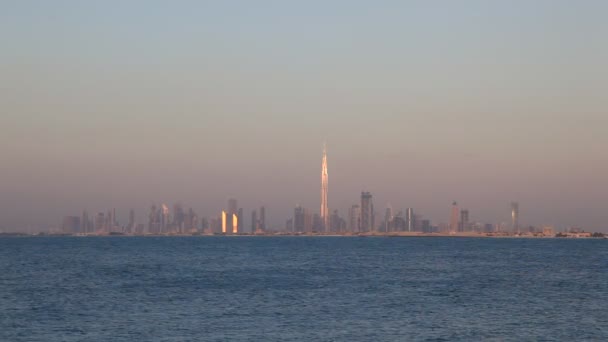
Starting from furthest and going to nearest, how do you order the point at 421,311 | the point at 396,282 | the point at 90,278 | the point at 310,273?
the point at 310,273, the point at 90,278, the point at 396,282, the point at 421,311

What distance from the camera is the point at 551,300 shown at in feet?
290

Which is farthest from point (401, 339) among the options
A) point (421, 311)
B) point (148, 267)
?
point (148, 267)

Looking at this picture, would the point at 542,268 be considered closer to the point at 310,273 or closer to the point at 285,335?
the point at 310,273

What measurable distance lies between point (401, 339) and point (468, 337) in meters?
5.00

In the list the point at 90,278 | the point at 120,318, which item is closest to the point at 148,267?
the point at 90,278

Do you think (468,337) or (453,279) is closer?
(468,337)

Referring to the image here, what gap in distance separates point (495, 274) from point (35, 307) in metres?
69.2

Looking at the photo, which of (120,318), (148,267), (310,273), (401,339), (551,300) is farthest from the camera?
(148,267)

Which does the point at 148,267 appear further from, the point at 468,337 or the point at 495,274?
the point at 468,337

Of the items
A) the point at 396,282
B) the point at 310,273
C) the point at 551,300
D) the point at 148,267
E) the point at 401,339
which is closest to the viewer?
the point at 401,339

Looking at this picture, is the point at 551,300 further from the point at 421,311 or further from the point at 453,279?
the point at 453,279

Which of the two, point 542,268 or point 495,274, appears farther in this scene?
point 542,268

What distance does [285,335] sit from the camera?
63.8 metres

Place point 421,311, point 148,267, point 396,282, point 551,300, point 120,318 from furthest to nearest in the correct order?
point 148,267 < point 396,282 < point 551,300 < point 421,311 < point 120,318
